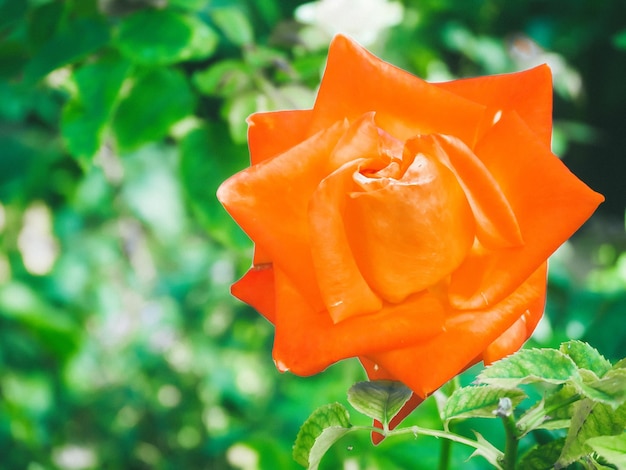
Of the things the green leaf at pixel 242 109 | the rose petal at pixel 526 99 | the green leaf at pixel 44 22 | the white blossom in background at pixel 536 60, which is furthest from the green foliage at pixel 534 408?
the white blossom in background at pixel 536 60

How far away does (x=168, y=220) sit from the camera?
1062 millimetres

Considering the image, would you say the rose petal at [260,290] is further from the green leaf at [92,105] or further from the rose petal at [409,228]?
the green leaf at [92,105]

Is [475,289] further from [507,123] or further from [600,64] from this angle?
[600,64]

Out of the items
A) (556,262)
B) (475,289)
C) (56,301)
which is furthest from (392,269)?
(56,301)

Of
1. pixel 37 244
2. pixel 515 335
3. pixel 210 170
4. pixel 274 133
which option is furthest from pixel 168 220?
pixel 515 335

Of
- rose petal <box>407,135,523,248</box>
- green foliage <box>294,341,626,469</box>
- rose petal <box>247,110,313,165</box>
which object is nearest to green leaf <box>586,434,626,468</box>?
green foliage <box>294,341,626,469</box>

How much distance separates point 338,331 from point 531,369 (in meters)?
0.10

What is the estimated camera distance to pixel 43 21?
67 cm

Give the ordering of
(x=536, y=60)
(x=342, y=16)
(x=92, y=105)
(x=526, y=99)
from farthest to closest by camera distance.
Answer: (x=536, y=60) < (x=342, y=16) < (x=92, y=105) < (x=526, y=99)

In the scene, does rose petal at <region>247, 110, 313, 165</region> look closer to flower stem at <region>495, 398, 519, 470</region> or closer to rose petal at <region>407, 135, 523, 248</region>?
rose petal at <region>407, 135, 523, 248</region>

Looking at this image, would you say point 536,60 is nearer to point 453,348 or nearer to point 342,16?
point 342,16

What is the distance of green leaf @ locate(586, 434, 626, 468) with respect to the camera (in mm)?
263

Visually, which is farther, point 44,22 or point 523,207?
point 44,22

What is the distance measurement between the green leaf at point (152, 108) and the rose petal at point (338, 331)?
371 mm
